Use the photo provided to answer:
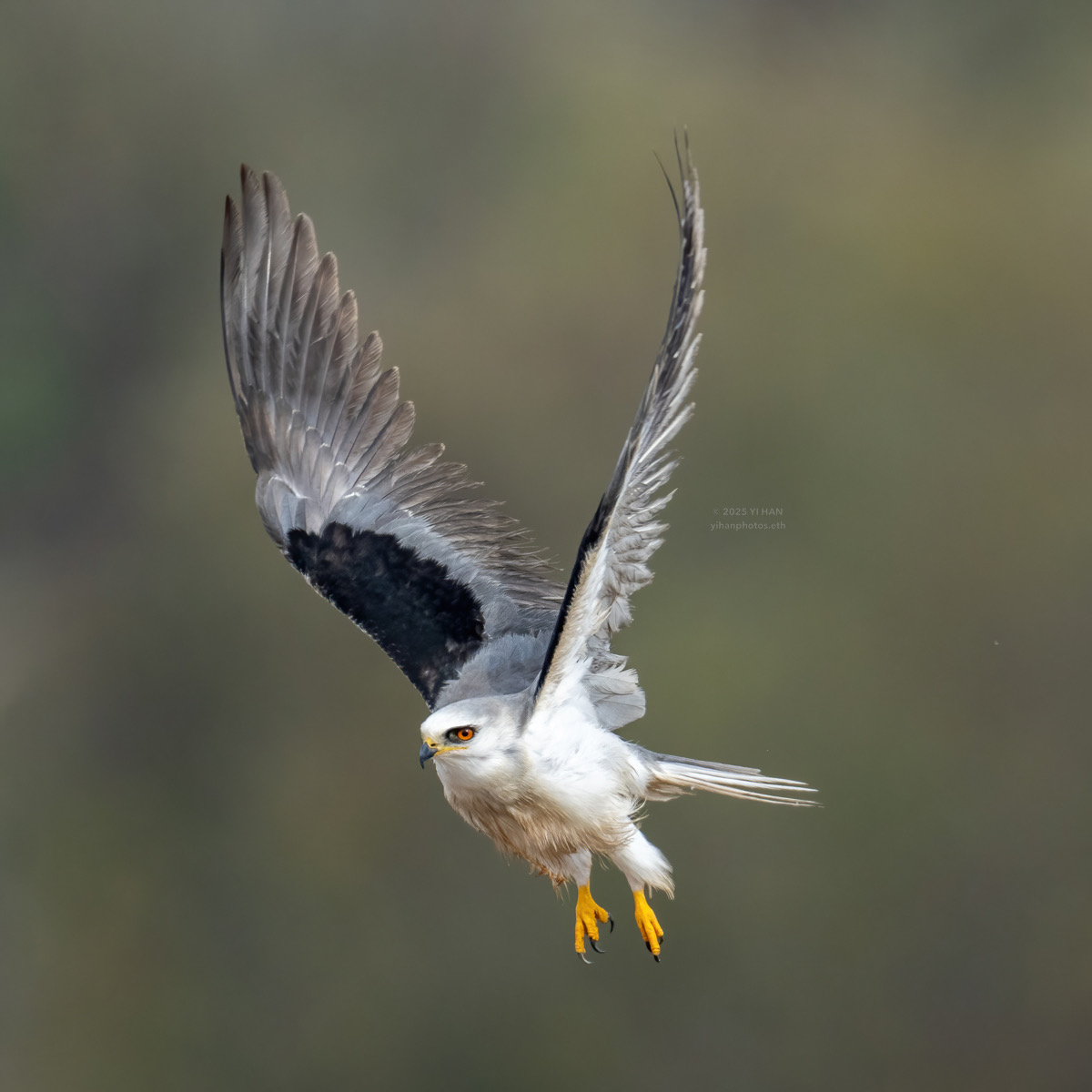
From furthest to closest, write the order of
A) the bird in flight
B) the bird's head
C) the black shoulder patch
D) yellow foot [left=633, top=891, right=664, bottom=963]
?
the black shoulder patch
yellow foot [left=633, top=891, right=664, bottom=963]
the bird in flight
the bird's head

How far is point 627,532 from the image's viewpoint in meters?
3.42

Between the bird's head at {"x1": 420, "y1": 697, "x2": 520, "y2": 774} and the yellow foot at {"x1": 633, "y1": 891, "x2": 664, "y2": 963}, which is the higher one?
the bird's head at {"x1": 420, "y1": 697, "x2": 520, "y2": 774}

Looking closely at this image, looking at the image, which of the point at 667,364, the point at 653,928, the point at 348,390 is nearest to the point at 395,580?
the point at 348,390

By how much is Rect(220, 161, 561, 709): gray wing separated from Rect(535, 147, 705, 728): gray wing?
0.56 metres

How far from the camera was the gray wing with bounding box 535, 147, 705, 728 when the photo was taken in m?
2.93

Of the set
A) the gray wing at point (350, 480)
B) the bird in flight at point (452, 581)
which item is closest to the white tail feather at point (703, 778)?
the bird in flight at point (452, 581)

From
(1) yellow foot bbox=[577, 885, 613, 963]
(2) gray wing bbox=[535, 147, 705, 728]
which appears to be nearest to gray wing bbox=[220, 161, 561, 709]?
(2) gray wing bbox=[535, 147, 705, 728]

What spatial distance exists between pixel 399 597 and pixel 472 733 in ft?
3.96

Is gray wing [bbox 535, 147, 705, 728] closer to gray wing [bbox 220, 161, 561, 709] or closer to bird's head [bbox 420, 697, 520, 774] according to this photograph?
bird's head [bbox 420, 697, 520, 774]

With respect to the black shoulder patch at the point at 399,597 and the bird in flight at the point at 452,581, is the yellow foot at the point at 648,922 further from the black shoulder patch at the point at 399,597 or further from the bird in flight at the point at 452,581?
the black shoulder patch at the point at 399,597

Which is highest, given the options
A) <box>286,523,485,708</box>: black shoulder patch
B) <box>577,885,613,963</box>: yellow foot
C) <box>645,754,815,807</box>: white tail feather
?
<box>286,523,485,708</box>: black shoulder patch

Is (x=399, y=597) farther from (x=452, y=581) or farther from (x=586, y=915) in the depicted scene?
(x=586, y=915)

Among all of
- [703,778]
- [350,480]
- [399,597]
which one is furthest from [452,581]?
[703,778]

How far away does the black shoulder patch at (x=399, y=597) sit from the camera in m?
4.36
